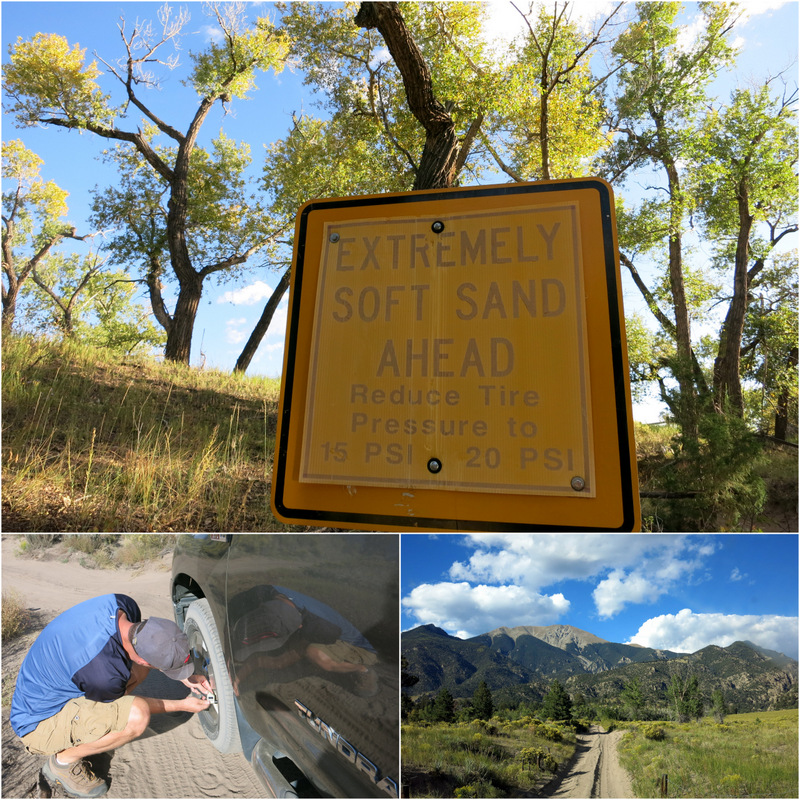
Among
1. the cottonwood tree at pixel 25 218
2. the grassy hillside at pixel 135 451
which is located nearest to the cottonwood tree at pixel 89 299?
the cottonwood tree at pixel 25 218

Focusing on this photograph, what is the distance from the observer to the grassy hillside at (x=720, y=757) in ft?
8.11

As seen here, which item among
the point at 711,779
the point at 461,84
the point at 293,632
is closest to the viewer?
the point at 293,632

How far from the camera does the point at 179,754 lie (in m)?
2.59

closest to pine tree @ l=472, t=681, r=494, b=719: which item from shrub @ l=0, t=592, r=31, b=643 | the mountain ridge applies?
the mountain ridge

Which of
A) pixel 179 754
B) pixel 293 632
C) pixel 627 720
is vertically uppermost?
pixel 293 632

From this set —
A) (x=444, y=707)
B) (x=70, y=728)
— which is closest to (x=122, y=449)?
(x=70, y=728)

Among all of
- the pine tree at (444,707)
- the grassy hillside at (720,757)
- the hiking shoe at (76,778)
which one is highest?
the pine tree at (444,707)

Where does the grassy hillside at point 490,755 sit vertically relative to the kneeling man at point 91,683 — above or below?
below

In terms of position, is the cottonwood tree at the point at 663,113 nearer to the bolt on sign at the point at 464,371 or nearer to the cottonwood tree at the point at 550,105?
the cottonwood tree at the point at 550,105

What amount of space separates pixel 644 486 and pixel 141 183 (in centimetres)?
1198

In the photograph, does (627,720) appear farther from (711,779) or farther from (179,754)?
(179,754)

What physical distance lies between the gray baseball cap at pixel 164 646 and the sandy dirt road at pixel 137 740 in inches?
1.7

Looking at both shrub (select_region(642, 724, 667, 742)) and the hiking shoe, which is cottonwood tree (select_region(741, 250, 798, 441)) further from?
the hiking shoe

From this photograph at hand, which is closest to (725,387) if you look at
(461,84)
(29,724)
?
(461,84)
